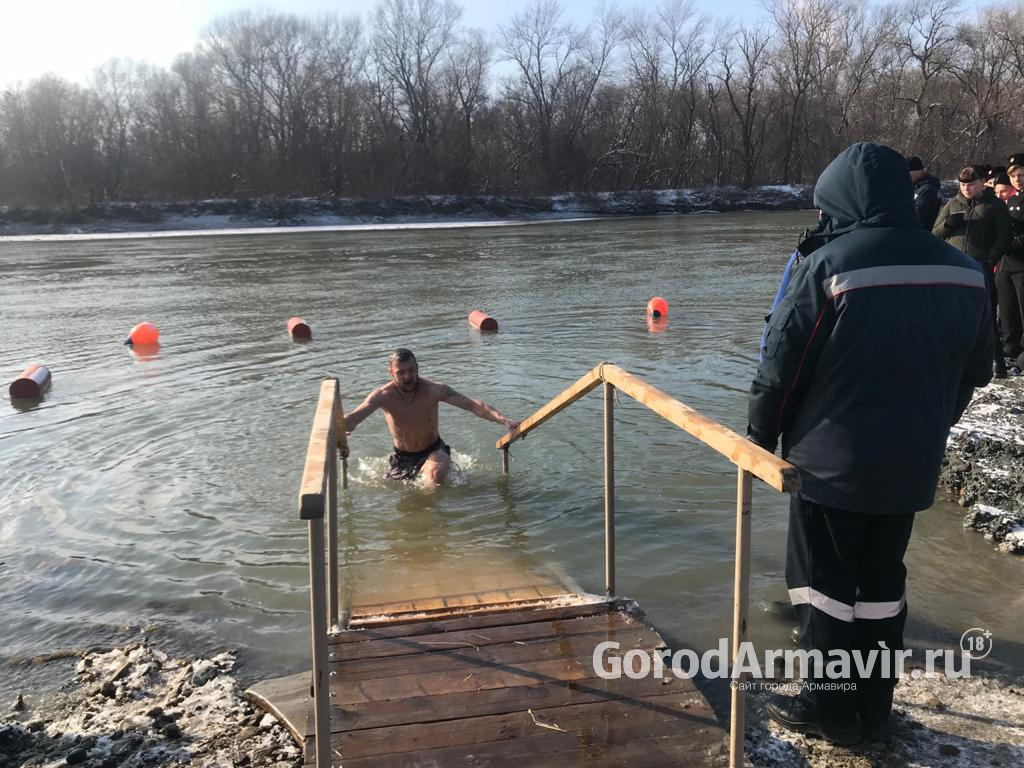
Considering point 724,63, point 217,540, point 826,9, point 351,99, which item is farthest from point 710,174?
point 217,540

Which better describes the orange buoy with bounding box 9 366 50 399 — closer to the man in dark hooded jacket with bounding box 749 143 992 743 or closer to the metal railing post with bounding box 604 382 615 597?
the metal railing post with bounding box 604 382 615 597

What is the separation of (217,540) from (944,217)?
6821mm

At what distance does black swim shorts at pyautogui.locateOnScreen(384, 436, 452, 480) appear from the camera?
21.5ft

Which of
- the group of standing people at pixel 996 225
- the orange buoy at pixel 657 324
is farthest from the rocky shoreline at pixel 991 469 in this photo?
the orange buoy at pixel 657 324

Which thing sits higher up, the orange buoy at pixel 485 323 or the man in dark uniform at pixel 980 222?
the man in dark uniform at pixel 980 222

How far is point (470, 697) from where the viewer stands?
2980 millimetres

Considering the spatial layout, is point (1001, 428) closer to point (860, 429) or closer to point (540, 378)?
point (860, 429)

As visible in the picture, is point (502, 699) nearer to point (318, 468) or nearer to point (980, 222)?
point (318, 468)

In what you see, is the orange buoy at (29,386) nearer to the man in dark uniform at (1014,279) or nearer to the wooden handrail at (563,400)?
the wooden handrail at (563,400)

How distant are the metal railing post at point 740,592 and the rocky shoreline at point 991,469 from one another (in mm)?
2949

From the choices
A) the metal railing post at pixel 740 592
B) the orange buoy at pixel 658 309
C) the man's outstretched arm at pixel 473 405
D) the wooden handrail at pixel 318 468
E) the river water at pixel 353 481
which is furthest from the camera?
the orange buoy at pixel 658 309

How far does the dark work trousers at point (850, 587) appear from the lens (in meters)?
2.69

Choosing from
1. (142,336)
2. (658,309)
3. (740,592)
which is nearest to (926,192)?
(740,592)

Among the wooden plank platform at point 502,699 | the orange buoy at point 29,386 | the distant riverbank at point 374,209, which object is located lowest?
the wooden plank platform at point 502,699
